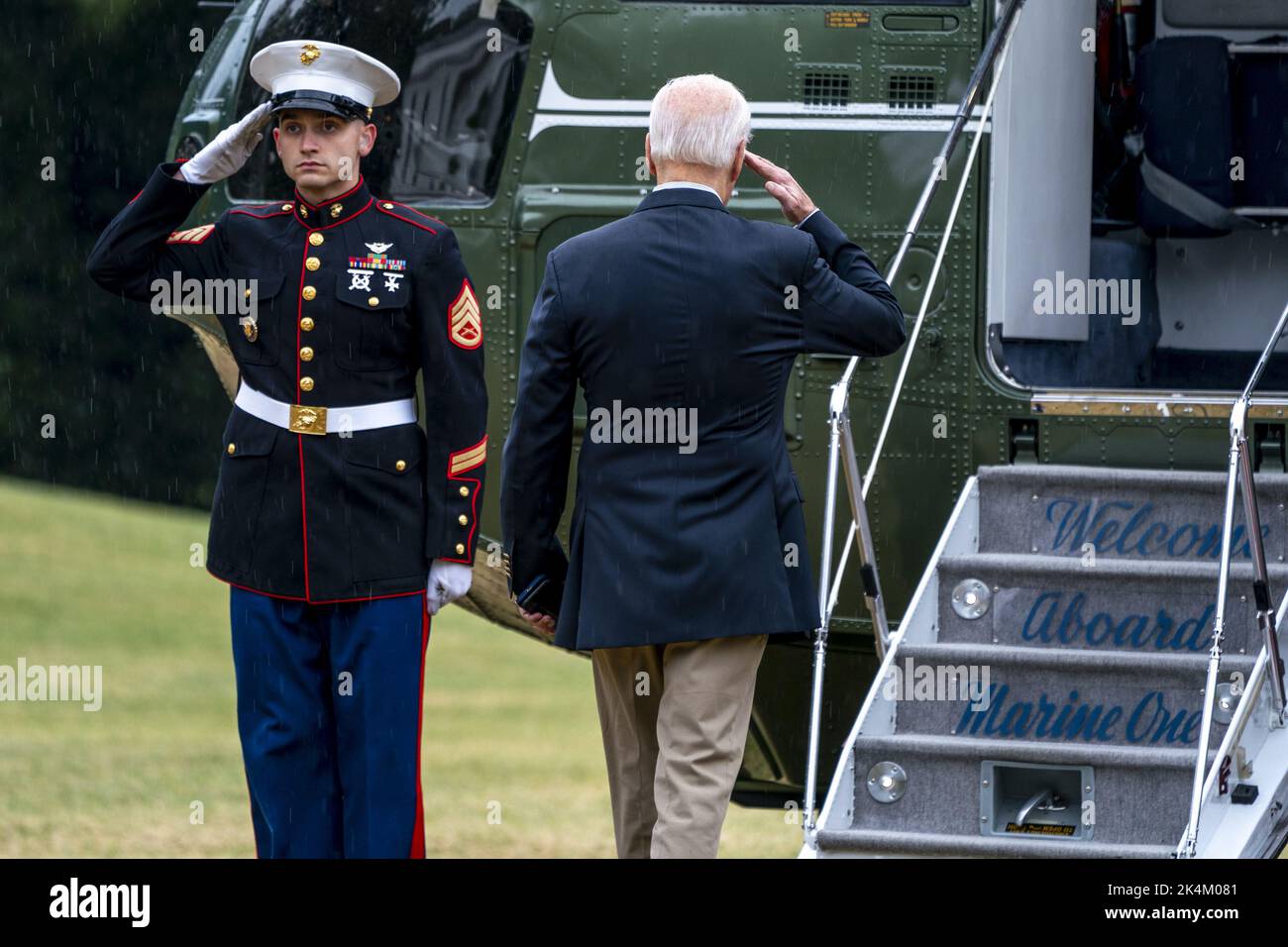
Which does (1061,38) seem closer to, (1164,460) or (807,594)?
(1164,460)

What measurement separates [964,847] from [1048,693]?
1.89 ft

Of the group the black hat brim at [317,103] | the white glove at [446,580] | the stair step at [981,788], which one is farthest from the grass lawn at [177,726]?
the black hat brim at [317,103]

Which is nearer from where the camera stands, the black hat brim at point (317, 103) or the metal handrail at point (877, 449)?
the black hat brim at point (317, 103)

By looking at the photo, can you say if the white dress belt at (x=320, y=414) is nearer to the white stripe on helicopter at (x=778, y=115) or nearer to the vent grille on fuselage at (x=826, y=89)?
the white stripe on helicopter at (x=778, y=115)

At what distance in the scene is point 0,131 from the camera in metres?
24.7

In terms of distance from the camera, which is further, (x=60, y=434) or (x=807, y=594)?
(x=60, y=434)

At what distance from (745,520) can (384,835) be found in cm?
102

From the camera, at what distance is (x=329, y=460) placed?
13.4 ft

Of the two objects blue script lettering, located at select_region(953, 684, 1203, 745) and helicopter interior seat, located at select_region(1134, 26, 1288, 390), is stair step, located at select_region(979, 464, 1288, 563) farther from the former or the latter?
helicopter interior seat, located at select_region(1134, 26, 1288, 390)

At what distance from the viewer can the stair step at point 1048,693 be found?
4629 mm

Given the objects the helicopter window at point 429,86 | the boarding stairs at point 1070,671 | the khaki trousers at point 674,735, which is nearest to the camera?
the khaki trousers at point 674,735

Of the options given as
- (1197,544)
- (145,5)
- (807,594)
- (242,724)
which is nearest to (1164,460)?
(1197,544)

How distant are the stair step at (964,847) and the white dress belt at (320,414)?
128 cm

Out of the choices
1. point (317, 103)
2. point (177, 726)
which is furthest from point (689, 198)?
point (177, 726)
